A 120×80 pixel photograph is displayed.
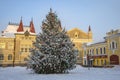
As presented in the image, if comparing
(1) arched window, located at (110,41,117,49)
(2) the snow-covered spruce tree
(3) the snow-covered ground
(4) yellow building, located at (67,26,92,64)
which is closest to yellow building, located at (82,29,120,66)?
(1) arched window, located at (110,41,117,49)

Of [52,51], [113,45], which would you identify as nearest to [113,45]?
[113,45]

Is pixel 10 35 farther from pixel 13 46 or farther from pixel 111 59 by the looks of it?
pixel 111 59

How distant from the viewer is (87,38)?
68688 millimetres

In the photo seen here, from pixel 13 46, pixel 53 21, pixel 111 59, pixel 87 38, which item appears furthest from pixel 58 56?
pixel 87 38

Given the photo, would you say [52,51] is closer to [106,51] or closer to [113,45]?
[113,45]

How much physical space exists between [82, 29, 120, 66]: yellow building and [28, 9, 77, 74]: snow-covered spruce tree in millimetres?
21032

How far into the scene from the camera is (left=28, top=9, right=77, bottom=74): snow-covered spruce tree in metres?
22.1

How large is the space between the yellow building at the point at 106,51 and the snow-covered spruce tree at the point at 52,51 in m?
21.0

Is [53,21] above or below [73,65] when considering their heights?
above

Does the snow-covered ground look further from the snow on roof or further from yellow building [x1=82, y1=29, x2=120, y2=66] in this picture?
the snow on roof

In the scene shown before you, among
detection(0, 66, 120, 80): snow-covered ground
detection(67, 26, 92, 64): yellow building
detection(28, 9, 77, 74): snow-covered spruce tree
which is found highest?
detection(67, 26, 92, 64): yellow building

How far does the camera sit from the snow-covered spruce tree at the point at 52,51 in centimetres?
2209

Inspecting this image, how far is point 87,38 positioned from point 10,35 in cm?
2522

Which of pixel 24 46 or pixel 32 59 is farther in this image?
pixel 24 46
